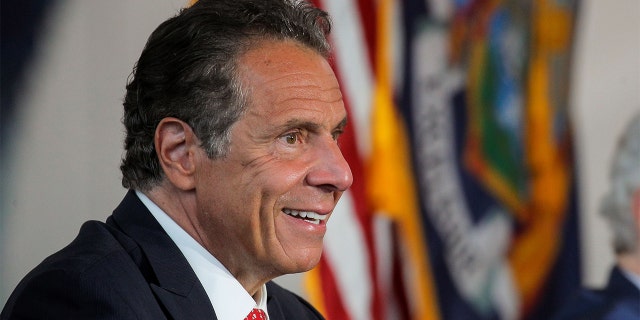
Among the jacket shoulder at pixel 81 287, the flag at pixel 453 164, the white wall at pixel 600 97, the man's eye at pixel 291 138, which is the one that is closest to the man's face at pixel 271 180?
the man's eye at pixel 291 138

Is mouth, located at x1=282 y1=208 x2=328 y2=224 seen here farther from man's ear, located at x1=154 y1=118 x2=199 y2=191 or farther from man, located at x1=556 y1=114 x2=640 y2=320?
man, located at x1=556 y1=114 x2=640 y2=320

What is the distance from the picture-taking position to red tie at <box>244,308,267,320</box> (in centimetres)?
154

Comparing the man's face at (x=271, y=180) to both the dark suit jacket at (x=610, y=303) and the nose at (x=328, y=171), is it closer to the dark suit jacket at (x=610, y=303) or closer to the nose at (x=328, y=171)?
the nose at (x=328, y=171)

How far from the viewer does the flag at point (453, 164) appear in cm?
263

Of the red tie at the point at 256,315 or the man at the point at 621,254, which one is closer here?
the red tie at the point at 256,315

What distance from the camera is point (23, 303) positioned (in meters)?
1.31

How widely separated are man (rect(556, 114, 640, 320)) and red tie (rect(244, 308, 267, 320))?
1.60 m

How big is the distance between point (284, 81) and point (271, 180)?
0.51ft

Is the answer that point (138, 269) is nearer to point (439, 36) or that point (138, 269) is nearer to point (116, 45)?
point (116, 45)

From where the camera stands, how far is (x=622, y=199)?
2.96 m

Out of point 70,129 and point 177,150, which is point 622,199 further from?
point 177,150

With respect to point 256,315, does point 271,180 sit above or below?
above

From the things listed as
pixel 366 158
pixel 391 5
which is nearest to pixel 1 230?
pixel 366 158

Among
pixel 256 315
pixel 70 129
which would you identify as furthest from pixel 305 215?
pixel 70 129
